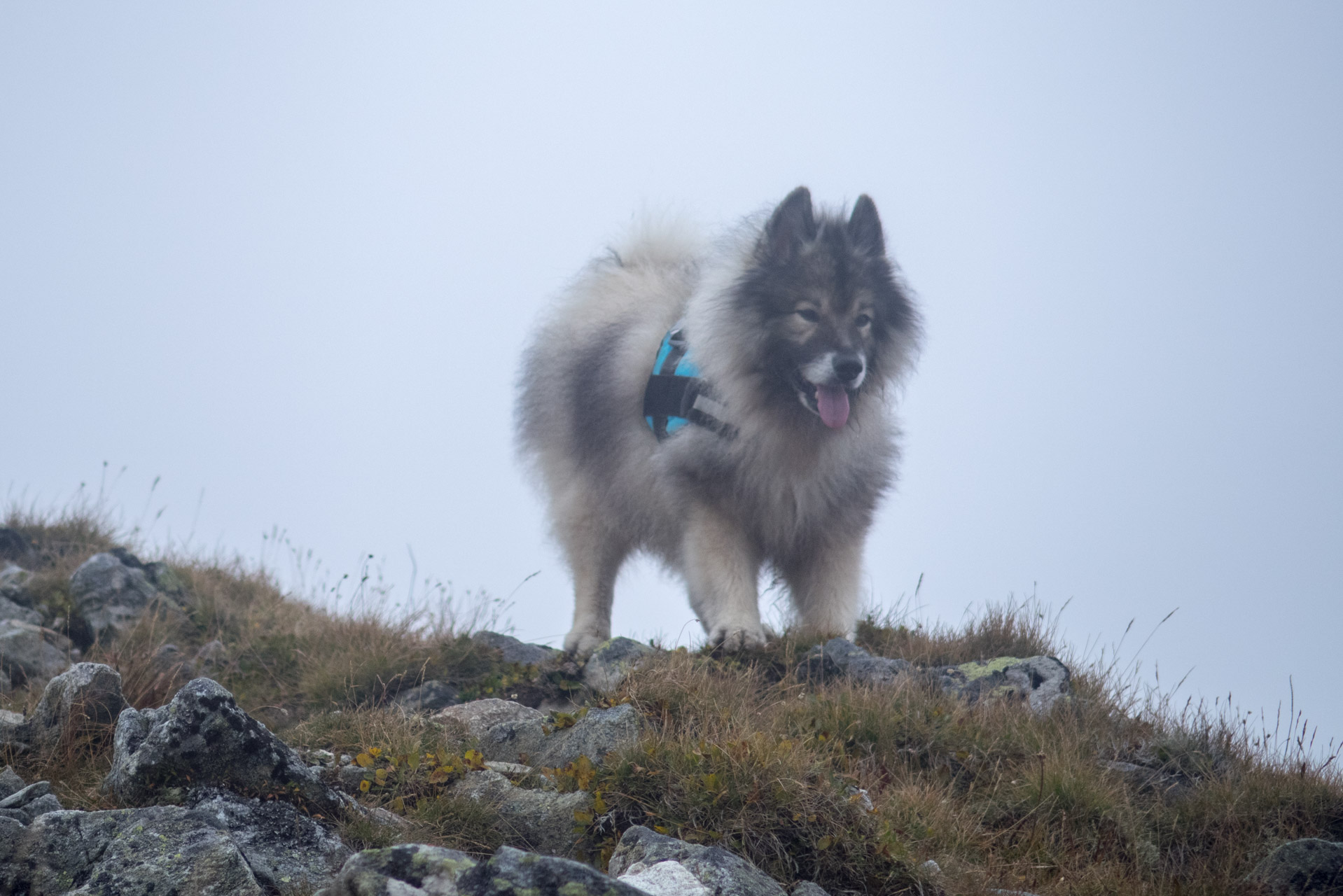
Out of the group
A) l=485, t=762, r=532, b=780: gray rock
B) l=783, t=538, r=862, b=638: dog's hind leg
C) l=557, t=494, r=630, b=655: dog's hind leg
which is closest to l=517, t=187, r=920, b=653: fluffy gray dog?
l=783, t=538, r=862, b=638: dog's hind leg

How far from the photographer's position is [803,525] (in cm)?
562

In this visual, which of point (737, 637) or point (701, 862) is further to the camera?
point (737, 637)

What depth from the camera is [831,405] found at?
535cm

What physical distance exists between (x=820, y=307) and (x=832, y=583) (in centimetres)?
148

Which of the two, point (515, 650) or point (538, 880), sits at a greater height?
point (515, 650)

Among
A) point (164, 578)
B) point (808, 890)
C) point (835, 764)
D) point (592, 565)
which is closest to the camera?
point (808, 890)

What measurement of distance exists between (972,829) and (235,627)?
4.36m

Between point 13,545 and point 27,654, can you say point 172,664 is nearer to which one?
point 27,654

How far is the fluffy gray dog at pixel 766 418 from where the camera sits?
17.6 feet

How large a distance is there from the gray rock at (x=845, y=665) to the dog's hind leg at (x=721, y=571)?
0.41 meters

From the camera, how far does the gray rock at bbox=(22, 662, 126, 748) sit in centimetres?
358

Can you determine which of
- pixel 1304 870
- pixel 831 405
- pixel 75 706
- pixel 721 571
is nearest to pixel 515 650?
pixel 721 571

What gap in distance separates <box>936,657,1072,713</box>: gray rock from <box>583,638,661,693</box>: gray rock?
1368 mm

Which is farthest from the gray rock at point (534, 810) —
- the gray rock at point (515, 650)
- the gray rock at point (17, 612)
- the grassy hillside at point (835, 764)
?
the gray rock at point (17, 612)
